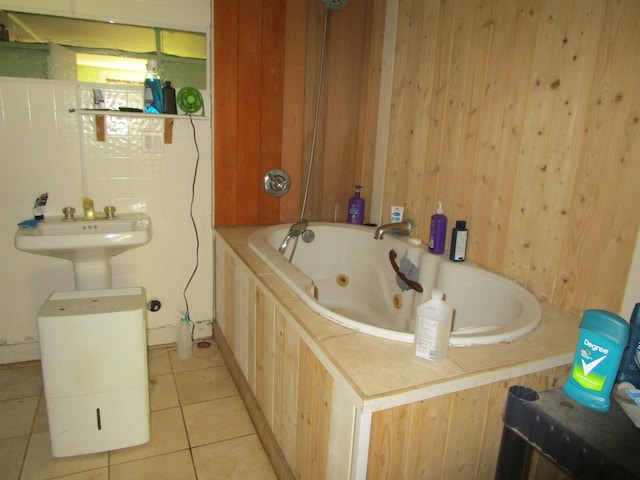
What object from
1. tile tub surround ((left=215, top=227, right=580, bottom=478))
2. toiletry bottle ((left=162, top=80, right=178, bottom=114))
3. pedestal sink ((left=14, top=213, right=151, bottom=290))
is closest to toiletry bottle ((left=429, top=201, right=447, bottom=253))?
tile tub surround ((left=215, top=227, right=580, bottom=478))

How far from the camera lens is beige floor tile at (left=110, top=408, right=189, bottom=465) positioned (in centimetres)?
165

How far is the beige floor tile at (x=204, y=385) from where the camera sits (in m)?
2.02

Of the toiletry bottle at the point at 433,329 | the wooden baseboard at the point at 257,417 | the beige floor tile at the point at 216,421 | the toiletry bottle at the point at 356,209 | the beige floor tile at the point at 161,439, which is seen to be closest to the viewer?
the toiletry bottle at the point at 433,329

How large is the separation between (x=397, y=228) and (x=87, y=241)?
54.3 inches

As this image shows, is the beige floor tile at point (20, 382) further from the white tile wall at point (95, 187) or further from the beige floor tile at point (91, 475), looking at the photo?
the beige floor tile at point (91, 475)

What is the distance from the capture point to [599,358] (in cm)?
90

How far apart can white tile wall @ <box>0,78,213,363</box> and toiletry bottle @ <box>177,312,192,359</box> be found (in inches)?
5.7

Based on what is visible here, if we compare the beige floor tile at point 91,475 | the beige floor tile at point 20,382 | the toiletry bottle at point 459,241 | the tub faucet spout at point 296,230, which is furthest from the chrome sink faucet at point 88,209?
the toiletry bottle at point 459,241

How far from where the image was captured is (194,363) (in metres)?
2.30

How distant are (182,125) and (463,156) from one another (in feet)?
4.56

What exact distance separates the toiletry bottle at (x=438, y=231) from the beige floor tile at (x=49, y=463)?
1574 mm

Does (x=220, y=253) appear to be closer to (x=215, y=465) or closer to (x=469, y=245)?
(x=215, y=465)

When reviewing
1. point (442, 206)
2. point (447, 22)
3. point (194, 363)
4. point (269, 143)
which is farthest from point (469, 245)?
point (194, 363)

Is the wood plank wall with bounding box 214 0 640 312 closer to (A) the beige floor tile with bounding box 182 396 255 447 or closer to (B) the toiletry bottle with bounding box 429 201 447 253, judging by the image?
(B) the toiletry bottle with bounding box 429 201 447 253
